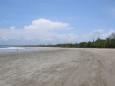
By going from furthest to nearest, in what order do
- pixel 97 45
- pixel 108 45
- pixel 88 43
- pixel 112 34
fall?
pixel 112 34 → pixel 88 43 → pixel 97 45 → pixel 108 45

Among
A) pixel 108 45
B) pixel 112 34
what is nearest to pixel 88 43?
pixel 108 45

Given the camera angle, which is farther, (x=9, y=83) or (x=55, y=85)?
(x=9, y=83)

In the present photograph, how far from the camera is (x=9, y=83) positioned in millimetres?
10672

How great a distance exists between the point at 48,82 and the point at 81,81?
4.86 ft

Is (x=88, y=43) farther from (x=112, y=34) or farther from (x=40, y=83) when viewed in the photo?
(x=40, y=83)

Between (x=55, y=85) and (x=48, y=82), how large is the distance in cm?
A: 84

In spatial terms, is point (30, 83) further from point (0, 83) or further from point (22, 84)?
point (0, 83)

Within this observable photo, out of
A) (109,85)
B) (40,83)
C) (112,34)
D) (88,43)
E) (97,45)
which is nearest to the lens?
(109,85)

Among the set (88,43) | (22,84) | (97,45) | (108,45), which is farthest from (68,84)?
(88,43)

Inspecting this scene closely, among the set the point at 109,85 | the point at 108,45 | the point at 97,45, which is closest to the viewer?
the point at 109,85

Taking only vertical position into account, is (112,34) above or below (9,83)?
above

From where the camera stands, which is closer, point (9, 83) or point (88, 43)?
point (9, 83)

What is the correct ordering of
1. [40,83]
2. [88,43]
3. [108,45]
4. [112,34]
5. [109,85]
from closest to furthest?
[109,85], [40,83], [108,45], [88,43], [112,34]

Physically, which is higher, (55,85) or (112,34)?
(112,34)
